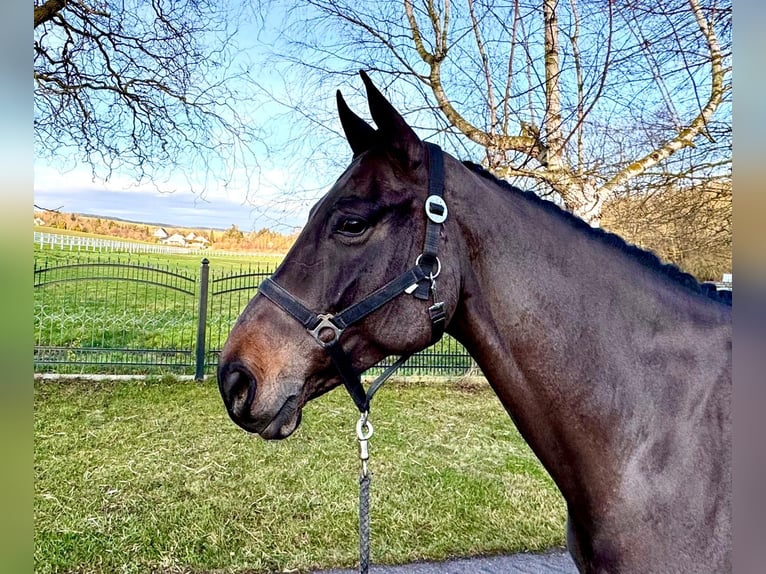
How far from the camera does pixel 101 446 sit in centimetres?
528

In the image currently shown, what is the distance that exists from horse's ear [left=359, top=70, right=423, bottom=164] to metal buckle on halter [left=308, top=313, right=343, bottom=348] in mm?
554

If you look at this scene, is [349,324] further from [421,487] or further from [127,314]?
[127,314]

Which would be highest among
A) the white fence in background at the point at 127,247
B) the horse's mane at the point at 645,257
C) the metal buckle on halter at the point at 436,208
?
the metal buckle on halter at the point at 436,208

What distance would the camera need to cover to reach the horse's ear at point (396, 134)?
1.40 meters

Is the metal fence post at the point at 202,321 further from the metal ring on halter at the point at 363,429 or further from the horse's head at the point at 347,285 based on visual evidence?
the horse's head at the point at 347,285

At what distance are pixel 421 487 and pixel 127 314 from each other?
7886mm

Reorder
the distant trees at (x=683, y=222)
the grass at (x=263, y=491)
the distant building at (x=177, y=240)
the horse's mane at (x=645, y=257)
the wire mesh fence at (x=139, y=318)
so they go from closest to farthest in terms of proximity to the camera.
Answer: the horse's mane at (x=645, y=257) → the grass at (x=263, y=491) → the distant trees at (x=683, y=222) → the wire mesh fence at (x=139, y=318) → the distant building at (x=177, y=240)

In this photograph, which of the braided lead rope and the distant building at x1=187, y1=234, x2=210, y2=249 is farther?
the distant building at x1=187, y1=234, x2=210, y2=249

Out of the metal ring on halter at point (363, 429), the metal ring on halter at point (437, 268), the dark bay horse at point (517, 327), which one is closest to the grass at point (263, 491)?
the metal ring on halter at point (363, 429)

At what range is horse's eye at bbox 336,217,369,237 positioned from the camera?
1389mm

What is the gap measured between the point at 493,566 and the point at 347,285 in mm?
2959

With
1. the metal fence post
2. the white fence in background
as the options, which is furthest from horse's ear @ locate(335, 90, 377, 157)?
the white fence in background

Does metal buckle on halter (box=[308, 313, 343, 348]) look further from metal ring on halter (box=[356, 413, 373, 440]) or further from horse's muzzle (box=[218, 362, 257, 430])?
metal ring on halter (box=[356, 413, 373, 440])

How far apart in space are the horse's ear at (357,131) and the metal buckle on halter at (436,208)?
29cm
